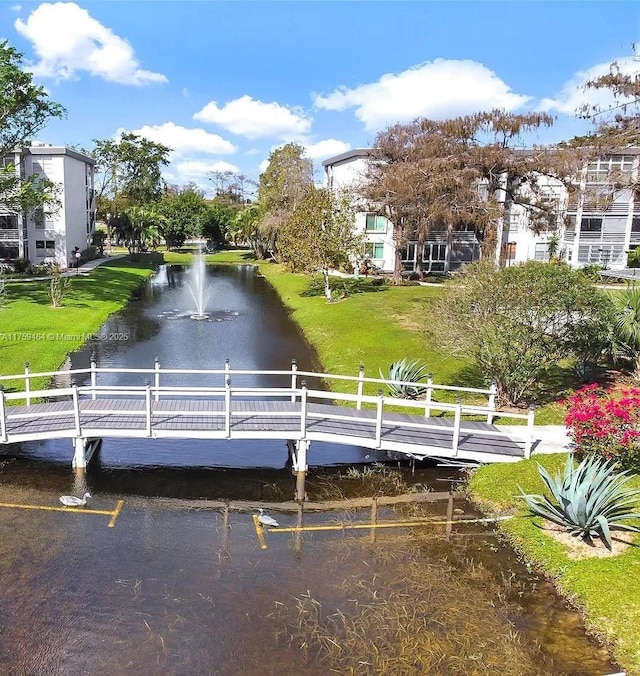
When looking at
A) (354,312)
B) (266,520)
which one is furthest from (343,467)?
(354,312)

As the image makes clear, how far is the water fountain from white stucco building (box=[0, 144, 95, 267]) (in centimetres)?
1175

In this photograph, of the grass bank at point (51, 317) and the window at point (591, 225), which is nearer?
the grass bank at point (51, 317)

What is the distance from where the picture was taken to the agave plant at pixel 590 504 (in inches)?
424

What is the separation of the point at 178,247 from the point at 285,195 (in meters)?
39.5

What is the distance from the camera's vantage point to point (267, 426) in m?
14.6

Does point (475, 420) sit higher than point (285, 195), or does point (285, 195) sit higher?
point (285, 195)

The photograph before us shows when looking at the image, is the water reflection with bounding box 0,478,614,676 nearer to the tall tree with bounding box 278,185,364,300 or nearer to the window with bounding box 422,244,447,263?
the tall tree with bounding box 278,185,364,300

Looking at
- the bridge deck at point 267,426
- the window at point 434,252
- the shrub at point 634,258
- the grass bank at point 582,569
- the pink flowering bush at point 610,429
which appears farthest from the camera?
the window at point 434,252

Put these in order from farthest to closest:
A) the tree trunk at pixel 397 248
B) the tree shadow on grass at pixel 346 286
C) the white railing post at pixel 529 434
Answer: the tree trunk at pixel 397 248 < the tree shadow on grass at pixel 346 286 < the white railing post at pixel 529 434

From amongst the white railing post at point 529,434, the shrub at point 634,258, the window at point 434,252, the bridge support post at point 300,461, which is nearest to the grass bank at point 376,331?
the white railing post at point 529,434

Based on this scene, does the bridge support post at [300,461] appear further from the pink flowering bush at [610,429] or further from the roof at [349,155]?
the roof at [349,155]

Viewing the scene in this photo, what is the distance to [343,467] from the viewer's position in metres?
15.0

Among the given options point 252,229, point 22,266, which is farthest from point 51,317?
point 252,229

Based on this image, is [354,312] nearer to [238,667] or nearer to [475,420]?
[475,420]
